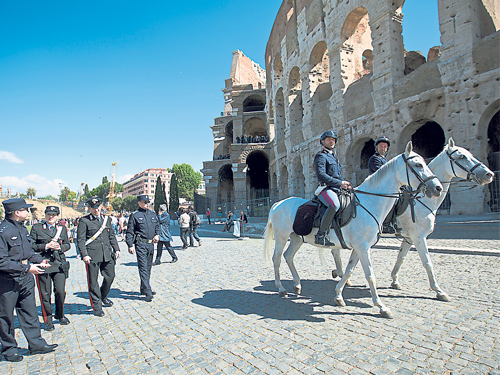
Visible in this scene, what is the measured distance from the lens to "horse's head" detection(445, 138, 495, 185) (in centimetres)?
434

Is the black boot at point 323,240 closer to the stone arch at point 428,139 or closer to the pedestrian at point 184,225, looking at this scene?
the pedestrian at point 184,225

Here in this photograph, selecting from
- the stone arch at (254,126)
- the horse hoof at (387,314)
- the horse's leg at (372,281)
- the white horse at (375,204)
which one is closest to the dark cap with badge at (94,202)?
the white horse at (375,204)

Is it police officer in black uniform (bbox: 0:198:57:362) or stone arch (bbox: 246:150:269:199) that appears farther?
stone arch (bbox: 246:150:269:199)

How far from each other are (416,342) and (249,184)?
34.8m

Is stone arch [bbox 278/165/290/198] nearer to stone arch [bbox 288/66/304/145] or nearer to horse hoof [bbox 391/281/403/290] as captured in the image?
stone arch [bbox 288/66/304/145]

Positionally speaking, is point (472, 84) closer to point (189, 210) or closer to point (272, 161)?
point (189, 210)

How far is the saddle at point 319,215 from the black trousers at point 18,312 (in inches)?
146

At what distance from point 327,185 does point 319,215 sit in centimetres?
50

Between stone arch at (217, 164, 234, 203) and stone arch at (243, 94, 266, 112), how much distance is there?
9.52 metres

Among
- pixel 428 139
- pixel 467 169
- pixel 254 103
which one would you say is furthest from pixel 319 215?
pixel 254 103

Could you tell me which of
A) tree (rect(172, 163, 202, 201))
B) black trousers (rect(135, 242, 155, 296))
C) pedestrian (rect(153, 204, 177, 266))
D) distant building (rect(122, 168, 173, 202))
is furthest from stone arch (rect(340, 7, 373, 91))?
distant building (rect(122, 168, 173, 202))

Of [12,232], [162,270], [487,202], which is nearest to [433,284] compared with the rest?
[12,232]

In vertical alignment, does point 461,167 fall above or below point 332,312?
above

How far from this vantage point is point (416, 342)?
3.11 meters
